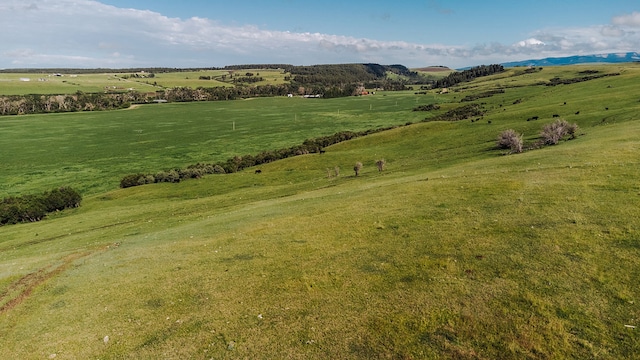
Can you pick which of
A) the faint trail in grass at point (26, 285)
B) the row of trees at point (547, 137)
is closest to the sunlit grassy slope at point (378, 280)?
the faint trail in grass at point (26, 285)

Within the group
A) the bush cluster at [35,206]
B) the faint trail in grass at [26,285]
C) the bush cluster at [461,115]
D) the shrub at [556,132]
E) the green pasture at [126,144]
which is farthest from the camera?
the bush cluster at [461,115]

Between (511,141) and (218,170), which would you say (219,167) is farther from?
(511,141)

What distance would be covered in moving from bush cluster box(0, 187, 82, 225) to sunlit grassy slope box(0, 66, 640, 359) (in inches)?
1135

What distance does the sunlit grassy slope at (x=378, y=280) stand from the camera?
1296 cm

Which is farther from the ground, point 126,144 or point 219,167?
point 219,167

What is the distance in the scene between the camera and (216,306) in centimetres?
1652

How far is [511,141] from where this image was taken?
56.2 metres

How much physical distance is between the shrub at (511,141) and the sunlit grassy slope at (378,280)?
716 inches

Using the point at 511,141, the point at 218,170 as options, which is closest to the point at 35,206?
the point at 218,170

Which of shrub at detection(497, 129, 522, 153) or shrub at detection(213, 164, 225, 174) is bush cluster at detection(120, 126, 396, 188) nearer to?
shrub at detection(213, 164, 225, 174)

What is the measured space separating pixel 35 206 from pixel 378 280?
6438 cm

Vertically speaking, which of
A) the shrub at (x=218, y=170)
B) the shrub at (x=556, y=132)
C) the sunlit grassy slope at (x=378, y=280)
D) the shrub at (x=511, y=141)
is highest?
the shrub at (x=556, y=132)

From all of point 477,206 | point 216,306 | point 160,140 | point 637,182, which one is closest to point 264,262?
point 216,306

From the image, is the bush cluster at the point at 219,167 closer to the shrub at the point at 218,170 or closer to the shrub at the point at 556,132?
the shrub at the point at 218,170
